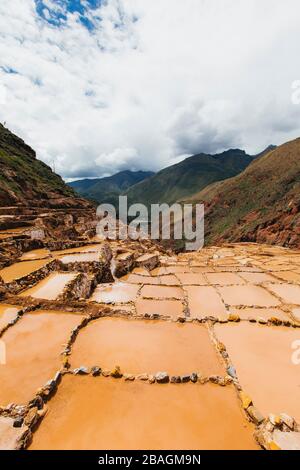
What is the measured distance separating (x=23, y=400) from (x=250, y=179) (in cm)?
8893

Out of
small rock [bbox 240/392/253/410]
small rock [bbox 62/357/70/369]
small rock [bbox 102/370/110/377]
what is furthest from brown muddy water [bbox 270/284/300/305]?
small rock [bbox 62/357/70/369]

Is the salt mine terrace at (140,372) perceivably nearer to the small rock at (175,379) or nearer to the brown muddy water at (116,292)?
the small rock at (175,379)

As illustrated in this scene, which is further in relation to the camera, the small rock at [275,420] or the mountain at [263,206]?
the mountain at [263,206]

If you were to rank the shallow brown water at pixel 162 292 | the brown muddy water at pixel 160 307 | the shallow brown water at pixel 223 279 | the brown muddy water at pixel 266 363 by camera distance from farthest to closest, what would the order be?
the shallow brown water at pixel 223 279
the shallow brown water at pixel 162 292
the brown muddy water at pixel 160 307
the brown muddy water at pixel 266 363

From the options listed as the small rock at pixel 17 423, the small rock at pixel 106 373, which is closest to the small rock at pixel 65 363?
the small rock at pixel 106 373

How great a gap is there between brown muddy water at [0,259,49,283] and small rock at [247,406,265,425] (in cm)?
1203

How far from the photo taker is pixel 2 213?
98.5 feet

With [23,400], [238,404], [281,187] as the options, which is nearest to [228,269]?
[238,404]

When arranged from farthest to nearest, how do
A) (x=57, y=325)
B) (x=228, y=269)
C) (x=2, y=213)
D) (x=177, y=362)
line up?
(x=2, y=213) < (x=228, y=269) < (x=57, y=325) < (x=177, y=362)

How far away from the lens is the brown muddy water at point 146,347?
7.35 metres

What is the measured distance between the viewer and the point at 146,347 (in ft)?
27.3

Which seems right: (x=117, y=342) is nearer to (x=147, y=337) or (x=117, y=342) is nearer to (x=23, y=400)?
(x=147, y=337)

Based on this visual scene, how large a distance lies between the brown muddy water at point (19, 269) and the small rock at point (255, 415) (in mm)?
12033

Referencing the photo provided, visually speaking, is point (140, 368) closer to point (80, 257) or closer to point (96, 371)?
point (96, 371)
